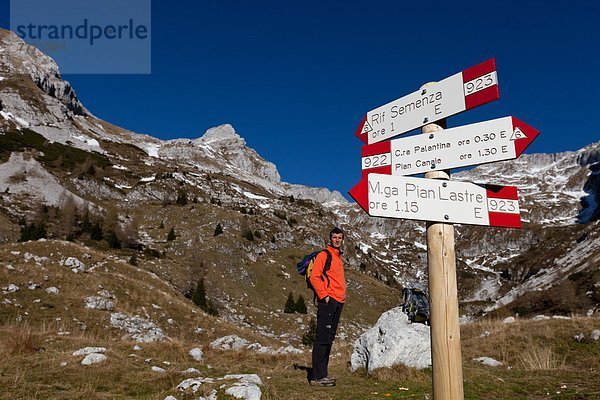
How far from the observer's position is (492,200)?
390cm

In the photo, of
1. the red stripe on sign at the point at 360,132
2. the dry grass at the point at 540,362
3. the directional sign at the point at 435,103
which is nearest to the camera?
the directional sign at the point at 435,103

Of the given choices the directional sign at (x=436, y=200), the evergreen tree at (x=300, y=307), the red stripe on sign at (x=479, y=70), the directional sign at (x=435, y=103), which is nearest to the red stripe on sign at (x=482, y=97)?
the directional sign at (x=435, y=103)

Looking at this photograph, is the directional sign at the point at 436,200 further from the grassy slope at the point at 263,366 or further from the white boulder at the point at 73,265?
the white boulder at the point at 73,265

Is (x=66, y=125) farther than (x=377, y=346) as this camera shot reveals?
Yes

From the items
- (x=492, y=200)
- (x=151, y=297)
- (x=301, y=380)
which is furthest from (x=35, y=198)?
(x=492, y=200)

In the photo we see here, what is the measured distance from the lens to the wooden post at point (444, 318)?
3459 mm

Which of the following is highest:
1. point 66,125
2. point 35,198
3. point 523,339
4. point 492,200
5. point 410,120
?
point 66,125

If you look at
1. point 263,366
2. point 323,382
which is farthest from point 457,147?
point 263,366

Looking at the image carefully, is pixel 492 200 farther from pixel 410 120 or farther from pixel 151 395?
pixel 151 395

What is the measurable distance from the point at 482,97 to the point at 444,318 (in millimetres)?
2103

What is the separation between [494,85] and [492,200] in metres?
1.08

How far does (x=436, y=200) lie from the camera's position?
377 cm

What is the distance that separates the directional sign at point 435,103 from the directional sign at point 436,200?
2.57ft

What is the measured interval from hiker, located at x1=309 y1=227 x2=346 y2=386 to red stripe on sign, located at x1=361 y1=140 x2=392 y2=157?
3.31m
